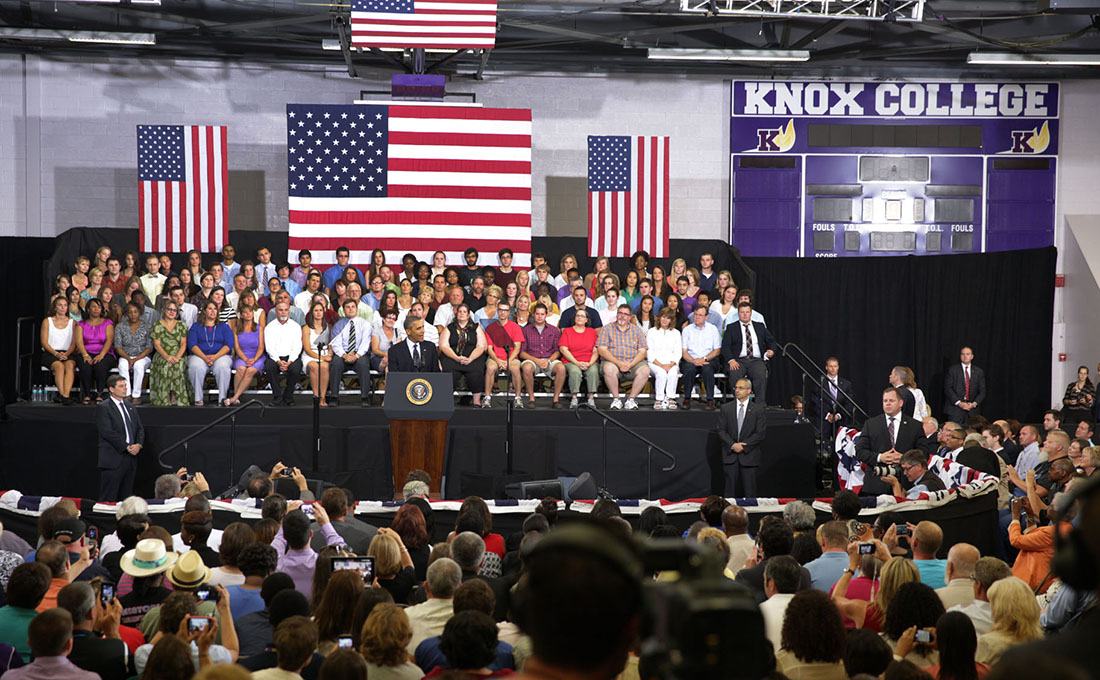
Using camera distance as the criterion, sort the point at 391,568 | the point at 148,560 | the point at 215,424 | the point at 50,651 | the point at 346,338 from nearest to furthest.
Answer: the point at 50,651 < the point at 148,560 < the point at 391,568 < the point at 215,424 < the point at 346,338

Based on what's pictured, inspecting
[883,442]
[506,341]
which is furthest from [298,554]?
[506,341]

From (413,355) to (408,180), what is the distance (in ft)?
13.7

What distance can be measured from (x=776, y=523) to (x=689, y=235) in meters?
13.4

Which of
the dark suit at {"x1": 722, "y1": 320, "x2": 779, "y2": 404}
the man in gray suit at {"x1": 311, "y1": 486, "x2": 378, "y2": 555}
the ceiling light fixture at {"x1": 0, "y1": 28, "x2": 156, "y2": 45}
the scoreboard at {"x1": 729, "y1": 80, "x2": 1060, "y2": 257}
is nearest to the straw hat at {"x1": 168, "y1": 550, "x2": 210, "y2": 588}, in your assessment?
the man in gray suit at {"x1": 311, "y1": 486, "x2": 378, "y2": 555}

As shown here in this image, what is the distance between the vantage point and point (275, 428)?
12406mm

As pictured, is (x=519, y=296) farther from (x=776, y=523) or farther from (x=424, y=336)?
(x=776, y=523)

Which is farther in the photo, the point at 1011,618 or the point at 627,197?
the point at 627,197

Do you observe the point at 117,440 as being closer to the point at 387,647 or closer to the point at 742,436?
the point at 742,436

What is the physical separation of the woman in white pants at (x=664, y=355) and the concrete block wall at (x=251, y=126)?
5.87m

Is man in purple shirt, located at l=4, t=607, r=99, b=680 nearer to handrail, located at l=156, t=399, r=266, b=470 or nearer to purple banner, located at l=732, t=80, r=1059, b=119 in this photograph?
handrail, located at l=156, t=399, r=266, b=470

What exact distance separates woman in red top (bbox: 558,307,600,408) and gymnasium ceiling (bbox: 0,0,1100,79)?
5.73 meters

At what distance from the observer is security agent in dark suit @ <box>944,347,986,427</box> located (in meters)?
15.8

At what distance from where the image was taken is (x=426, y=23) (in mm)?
14109

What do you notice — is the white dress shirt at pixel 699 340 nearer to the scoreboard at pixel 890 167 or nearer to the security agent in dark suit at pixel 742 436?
the security agent in dark suit at pixel 742 436
